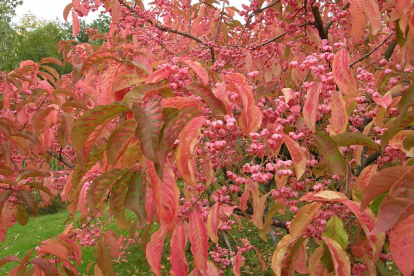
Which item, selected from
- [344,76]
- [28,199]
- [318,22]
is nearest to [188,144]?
[344,76]

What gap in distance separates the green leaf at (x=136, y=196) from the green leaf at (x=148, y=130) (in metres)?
0.15

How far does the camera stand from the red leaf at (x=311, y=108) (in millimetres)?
811

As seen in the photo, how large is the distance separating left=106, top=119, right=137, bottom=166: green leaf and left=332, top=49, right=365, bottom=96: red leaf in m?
0.53

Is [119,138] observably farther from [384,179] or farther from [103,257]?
[103,257]

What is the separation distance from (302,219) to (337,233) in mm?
124

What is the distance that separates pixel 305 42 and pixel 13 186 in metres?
2.03

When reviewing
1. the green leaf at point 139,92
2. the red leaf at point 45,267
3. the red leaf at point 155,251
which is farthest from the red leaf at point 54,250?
the green leaf at point 139,92

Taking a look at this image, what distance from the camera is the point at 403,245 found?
1.89ft

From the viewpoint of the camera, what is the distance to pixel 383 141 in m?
0.83

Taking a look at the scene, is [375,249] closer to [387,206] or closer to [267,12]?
[387,206]

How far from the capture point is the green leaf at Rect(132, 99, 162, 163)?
610 mm

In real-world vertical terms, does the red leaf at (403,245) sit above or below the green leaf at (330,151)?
below

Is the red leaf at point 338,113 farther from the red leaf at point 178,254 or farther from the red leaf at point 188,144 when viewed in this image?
the red leaf at point 178,254

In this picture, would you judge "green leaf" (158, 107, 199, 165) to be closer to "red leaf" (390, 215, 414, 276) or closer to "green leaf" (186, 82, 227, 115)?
"green leaf" (186, 82, 227, 115)
